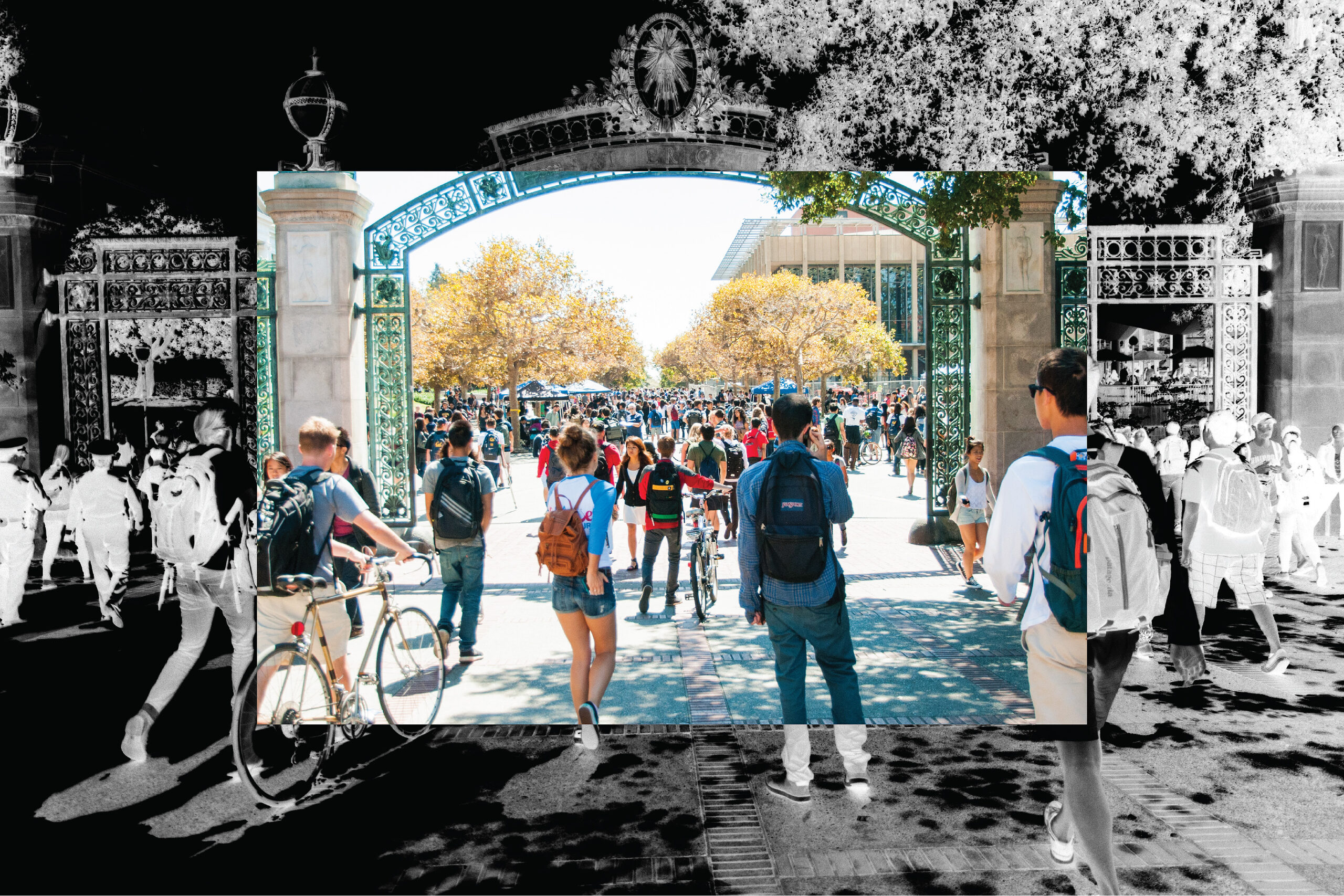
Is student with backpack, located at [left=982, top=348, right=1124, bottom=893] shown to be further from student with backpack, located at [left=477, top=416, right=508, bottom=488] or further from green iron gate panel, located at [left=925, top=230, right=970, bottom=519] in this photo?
student with backpack, located at [left=477, top=416, right=508, bottom=488]

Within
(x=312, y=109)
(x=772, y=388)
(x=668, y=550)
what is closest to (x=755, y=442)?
(x=772, y=388)

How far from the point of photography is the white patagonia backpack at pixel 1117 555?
13.8ft

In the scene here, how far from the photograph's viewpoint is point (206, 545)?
555 cm

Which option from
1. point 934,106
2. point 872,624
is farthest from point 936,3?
point 872,624

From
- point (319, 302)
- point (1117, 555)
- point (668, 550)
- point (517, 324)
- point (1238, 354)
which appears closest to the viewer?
point (1117, 555)

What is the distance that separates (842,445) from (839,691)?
165cm

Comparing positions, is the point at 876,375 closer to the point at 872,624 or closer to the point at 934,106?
the point at 872,624

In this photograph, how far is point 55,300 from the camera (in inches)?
393

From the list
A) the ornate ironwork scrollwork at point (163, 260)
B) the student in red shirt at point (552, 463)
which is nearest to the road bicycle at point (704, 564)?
the student in red shirt at point (552, 463)

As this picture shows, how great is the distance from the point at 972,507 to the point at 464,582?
8.22 feet

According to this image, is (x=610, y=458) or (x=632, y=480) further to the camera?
(x=632, y=480)

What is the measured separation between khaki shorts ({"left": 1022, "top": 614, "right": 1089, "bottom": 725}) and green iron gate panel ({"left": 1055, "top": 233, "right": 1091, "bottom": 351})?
1.84m

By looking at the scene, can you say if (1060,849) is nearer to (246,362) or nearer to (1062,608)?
(1062,608)

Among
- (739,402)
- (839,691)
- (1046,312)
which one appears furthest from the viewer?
(739,402)
